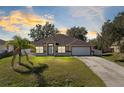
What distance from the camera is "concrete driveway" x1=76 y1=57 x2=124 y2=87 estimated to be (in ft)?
101

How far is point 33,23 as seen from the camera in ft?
148

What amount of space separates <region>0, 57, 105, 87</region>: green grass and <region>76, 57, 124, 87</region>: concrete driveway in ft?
1.88

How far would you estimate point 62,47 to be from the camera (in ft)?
165

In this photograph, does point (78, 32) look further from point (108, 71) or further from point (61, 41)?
point (108, 71)

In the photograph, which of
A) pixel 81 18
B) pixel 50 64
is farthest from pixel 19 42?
pixel 81 18

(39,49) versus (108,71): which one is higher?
(39,49)

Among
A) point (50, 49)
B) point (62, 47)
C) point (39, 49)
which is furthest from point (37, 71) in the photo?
point (62, 47)

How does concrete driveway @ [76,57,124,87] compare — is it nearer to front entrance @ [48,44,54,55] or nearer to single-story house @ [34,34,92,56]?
front entrance @ [48,44,54,55]

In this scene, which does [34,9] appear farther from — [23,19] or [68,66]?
[68,66]

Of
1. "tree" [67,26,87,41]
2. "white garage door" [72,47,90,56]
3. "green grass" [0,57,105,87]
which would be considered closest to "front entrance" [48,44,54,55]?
"white garage door" [72,47,90,56]

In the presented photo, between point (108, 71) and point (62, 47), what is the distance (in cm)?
1573

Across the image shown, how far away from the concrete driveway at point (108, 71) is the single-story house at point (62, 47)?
8.62 metres

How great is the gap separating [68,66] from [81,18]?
8.53 meters

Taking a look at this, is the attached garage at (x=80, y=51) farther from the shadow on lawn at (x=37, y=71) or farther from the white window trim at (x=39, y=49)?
the shadow on lawn at (x=37, y=71)
